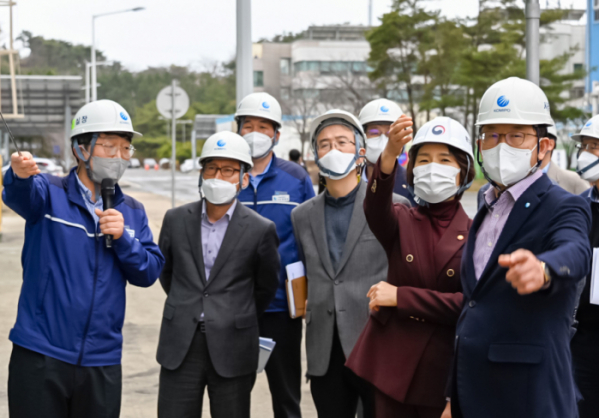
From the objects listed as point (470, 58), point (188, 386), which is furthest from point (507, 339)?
point (470, 58)

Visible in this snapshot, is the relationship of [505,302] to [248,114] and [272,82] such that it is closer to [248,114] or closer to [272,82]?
[248,114]

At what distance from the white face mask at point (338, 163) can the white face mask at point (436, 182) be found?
837 millimetres

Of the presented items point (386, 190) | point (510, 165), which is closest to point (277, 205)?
point (386, 190)

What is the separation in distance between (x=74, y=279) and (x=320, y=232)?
1.50 meters

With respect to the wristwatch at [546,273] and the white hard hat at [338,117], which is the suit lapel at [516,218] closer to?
the wristwatch at [546,273]

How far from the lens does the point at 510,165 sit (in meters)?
3.22

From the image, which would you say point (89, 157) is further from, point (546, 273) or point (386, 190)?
point (546, 273)

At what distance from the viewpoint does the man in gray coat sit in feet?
14.7

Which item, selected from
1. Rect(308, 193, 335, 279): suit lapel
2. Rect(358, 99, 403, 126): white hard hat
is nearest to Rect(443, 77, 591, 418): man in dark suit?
Rect(308, 193, 335, 279): suit lapel

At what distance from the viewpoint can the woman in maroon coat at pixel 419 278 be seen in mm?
3713

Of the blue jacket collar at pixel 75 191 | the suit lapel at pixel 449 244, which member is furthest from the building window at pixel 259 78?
the suit lapel at pixel 449 244

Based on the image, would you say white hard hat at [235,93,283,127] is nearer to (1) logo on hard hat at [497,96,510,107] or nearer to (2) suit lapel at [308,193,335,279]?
(2) suit lapel at [308,193,335,279]

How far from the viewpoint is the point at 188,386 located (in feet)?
14.2

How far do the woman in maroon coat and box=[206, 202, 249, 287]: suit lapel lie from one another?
37.0 inches
